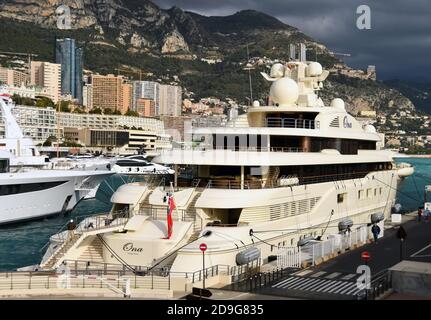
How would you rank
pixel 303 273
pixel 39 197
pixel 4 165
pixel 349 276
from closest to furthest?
pixel 349 276, pixel 303 273, pixel 4 165, pixel 39 197

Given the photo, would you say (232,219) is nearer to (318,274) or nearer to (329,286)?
(318,274)

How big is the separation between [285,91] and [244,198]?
30.7ft

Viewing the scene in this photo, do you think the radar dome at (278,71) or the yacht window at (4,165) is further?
the yacht window at (4,165)

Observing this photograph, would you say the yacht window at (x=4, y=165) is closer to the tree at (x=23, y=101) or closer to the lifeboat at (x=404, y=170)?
the lifeboat at (x=404, y=170)

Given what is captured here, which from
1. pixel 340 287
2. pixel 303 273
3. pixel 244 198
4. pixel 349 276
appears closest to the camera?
pixel 340 287

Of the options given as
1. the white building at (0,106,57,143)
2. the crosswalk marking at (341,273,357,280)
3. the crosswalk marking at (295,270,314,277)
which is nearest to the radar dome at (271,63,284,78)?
the crosswalk marking at (295,270,314,277)

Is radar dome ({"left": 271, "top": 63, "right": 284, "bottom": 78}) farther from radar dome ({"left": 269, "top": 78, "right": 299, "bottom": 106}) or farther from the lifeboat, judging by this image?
the lifeboat

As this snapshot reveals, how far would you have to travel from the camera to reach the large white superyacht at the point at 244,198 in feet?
71.6

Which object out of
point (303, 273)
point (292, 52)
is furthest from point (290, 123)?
point (303, 273)

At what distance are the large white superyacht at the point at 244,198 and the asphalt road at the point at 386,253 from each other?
1.26 metres

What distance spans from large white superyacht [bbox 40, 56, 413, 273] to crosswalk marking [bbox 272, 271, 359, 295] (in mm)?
2228

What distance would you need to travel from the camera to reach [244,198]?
22750 mm

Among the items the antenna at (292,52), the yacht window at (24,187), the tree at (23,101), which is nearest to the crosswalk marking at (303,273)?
the antenna at (292,52)

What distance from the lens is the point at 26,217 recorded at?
144 ft
